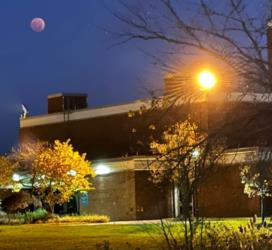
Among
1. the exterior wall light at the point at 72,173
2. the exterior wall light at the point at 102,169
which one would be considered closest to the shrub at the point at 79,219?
the exterior wall light at the point at 72,173

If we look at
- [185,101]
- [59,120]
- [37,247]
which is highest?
[59,120]

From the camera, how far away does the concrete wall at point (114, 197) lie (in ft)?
177

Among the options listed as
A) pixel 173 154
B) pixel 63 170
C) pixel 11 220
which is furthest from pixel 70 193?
pixel 173 154

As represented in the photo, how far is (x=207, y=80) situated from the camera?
1326 centimetres

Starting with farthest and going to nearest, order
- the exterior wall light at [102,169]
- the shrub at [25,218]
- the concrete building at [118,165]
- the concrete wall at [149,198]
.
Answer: the exterior wall light at [102,169]
the concrete wall at [149,198]
the concrete building at [118,165]
the shrub at [25,218]

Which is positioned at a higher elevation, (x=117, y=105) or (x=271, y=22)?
(x=117, y=105)

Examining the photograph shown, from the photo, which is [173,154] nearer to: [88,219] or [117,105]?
[88,219]

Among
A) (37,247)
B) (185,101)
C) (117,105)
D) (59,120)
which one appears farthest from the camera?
(59,120)

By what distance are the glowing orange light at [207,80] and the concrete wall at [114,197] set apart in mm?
38822

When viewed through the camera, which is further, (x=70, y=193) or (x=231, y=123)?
(x=70, y=193)

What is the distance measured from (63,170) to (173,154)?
38.3m

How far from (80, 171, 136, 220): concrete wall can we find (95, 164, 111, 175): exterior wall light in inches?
12.8

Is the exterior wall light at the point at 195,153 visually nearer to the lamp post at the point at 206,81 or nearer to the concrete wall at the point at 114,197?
the lamp post at the point at 206,81

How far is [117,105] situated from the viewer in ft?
222
